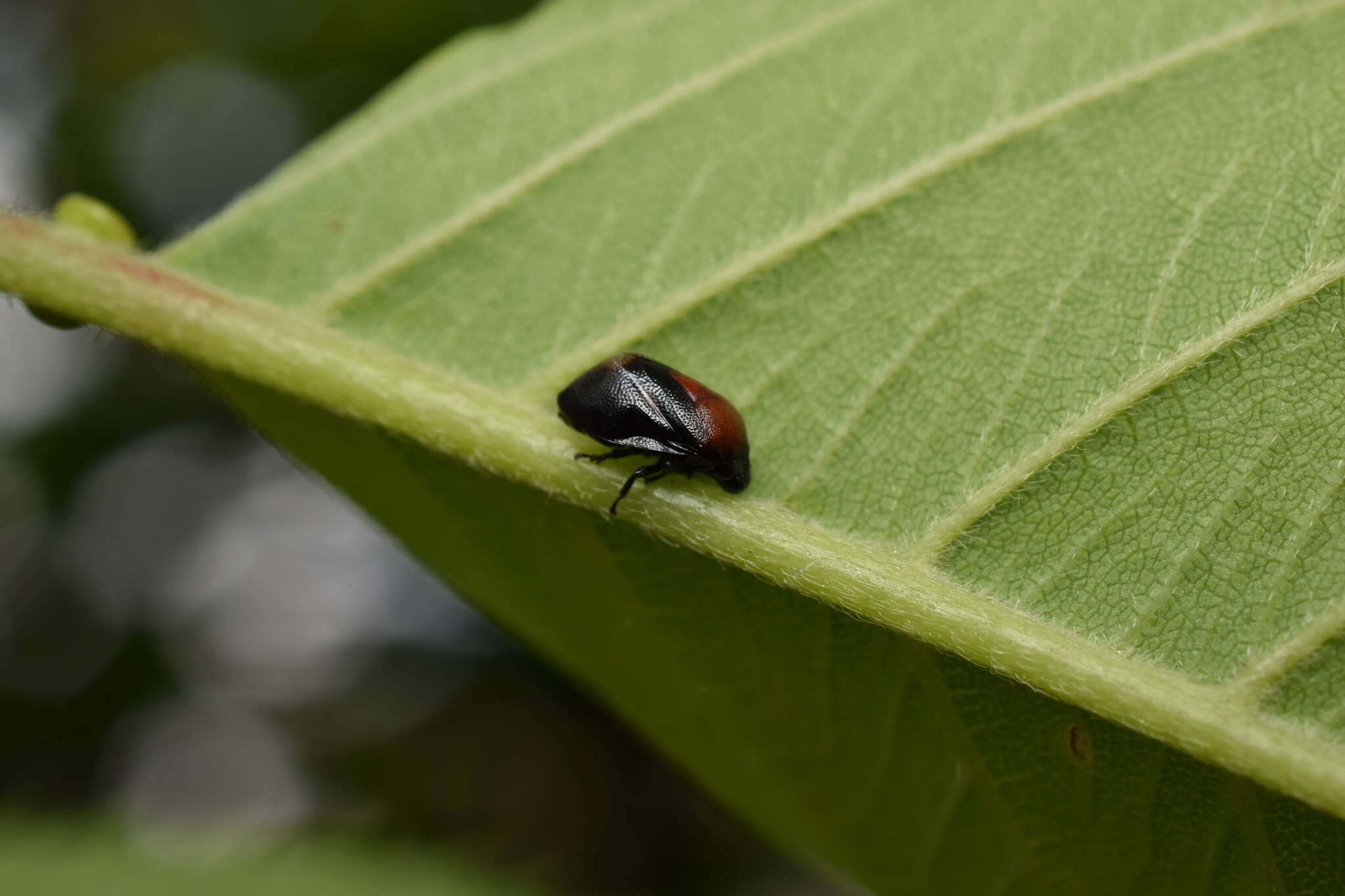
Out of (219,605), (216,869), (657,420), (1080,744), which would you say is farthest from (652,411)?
(219,605)

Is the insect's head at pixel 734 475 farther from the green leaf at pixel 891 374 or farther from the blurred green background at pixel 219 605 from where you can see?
the blurred green background at pixel 219 605

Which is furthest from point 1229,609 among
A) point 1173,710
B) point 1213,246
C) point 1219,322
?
point 1213,246

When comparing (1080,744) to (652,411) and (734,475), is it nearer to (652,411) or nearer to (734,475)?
(734,475)

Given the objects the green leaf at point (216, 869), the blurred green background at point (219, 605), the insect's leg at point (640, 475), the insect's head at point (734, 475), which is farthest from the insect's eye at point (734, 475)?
the blurred green background at point (219, 605)

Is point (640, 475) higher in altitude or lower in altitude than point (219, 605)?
higher

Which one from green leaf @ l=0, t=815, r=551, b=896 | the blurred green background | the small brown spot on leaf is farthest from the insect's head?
the blurred green background

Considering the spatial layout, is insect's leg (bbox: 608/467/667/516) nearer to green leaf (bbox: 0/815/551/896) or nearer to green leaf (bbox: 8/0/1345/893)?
green leaf (bbox: 8/0/1345/893)
